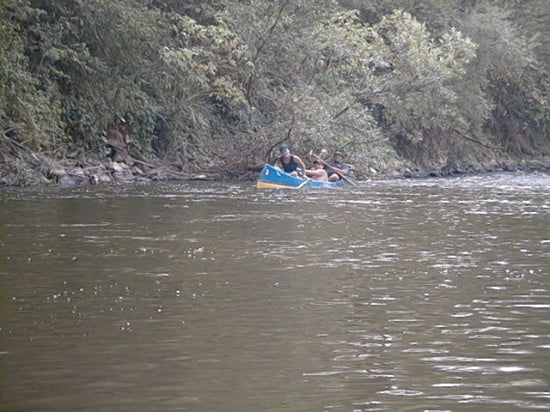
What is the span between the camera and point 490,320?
1134 centimetres

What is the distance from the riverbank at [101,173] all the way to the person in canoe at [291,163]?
198 cm

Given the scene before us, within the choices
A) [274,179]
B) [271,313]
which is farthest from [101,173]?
[271,313]

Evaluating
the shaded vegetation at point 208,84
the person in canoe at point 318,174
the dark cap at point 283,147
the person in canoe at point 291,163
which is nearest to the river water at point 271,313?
the shaded vegetation at point 208,84

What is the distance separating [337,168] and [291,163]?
1602mm

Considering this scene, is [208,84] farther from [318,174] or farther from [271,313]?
[271,313]

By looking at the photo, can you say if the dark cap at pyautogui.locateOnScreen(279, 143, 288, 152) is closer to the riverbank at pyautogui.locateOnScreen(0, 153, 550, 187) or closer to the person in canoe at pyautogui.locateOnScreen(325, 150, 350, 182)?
the riverbank at pyautogui.locateOnScreen(0, 153, 550, 187)

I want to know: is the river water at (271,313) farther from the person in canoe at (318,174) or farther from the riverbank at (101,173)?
the person in canoe at (318,174)

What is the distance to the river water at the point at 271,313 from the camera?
8539 millimetres

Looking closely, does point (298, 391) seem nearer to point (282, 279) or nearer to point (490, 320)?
point (490, 320)

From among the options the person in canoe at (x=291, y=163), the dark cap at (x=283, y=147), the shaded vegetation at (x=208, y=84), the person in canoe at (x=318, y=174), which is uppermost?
the shaded vegetation at (x=208, y=84)

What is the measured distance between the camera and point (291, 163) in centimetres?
3491

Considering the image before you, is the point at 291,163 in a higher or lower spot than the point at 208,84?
lower

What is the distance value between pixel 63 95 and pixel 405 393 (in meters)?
27.0

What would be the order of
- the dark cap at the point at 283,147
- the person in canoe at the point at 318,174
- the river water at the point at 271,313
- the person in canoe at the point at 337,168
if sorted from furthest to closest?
the person in canoe at the point at 337,168
the dark cap at the point at 283,147
the person in canoe at the point at 318,174
the river water at the point at 271,313
